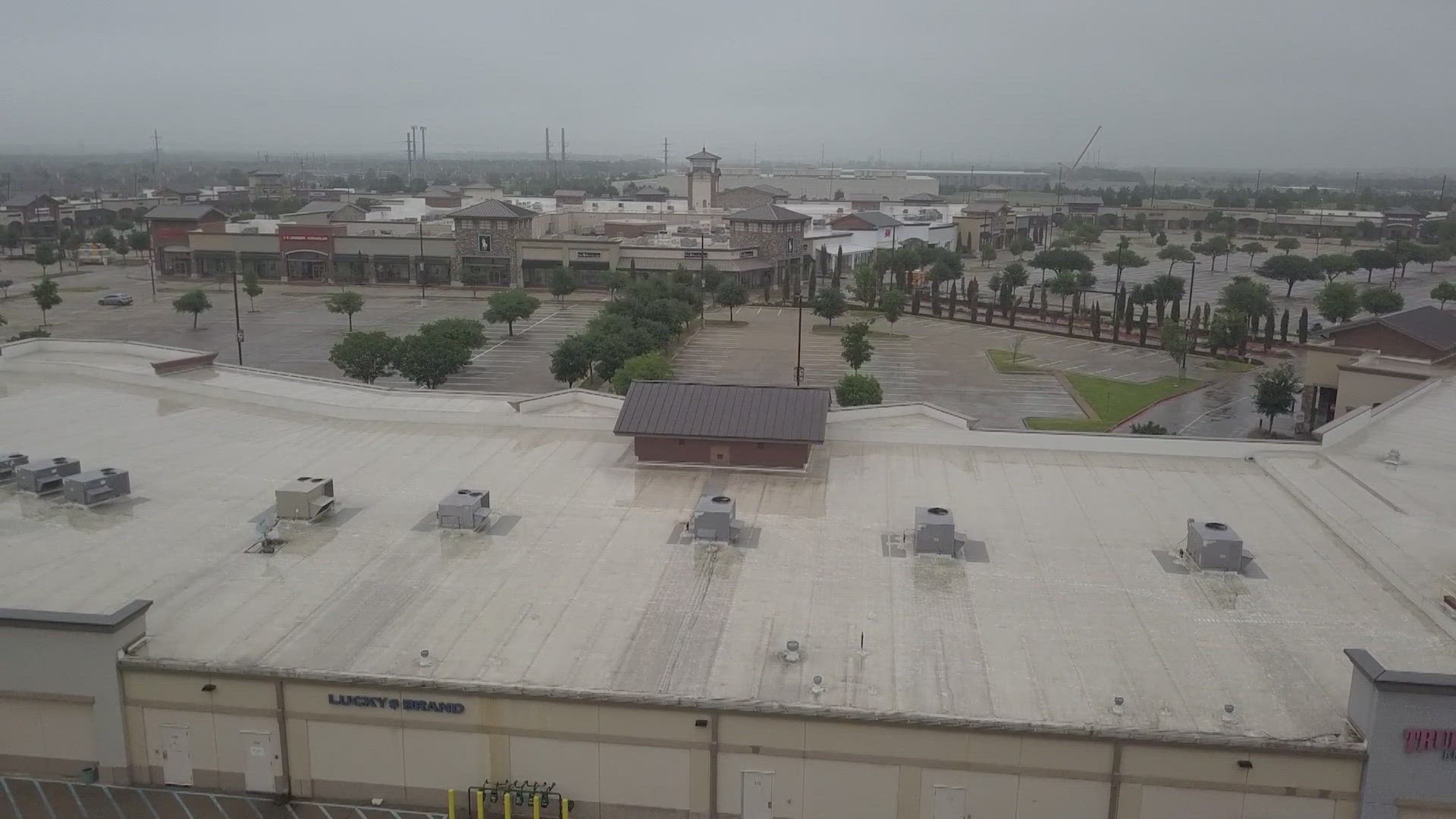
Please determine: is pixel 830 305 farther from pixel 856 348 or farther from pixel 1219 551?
pixel 1219 551

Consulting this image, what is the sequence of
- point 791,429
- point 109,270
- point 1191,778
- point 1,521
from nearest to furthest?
point 1191,778, point 1,521, point 791,429, point 109,270

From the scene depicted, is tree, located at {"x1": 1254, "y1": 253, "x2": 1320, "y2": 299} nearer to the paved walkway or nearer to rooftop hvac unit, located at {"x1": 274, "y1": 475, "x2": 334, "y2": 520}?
rooftop hvac unit, located at {"x1": 274, "y1": 475, "x2": 334, "y2": 520}

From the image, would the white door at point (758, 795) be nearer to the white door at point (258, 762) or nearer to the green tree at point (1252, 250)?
the white door at point (258, 762)

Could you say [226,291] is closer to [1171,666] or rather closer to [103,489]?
[103,489]

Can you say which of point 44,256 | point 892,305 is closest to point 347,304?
point 892,305

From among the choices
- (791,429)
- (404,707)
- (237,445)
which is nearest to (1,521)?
(237,445)

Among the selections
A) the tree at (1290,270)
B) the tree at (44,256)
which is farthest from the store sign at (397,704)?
the tree at (44,256)
